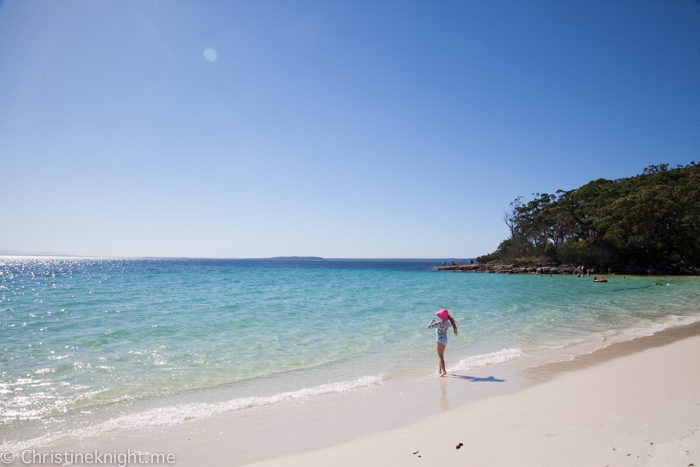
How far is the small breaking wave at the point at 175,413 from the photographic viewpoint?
4887 mm

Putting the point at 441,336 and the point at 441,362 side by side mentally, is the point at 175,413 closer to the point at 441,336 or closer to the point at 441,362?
the point at 441,362

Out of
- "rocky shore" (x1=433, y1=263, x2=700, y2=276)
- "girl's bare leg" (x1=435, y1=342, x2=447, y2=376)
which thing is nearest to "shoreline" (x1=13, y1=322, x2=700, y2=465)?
"girl's bare leg" (x1=435, y1=342, x2=447, y2=376)

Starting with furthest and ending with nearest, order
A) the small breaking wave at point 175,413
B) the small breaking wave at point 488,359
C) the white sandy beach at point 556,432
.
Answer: the small breaking wave at point 488,359, the small breaking wave at point 175,413, the white sandy beach at point 556,432

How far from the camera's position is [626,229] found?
4972 centimetres

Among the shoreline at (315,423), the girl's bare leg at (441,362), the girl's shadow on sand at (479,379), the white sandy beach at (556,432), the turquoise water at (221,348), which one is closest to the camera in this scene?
the white sandy beach at (556,432)

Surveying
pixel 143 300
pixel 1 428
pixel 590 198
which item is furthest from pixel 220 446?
pixel 590 198

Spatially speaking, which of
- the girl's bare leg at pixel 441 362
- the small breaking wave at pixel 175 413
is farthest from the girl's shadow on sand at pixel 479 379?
the small breaking wave at pixel 175 413

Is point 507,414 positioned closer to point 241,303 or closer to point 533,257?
point 241,303

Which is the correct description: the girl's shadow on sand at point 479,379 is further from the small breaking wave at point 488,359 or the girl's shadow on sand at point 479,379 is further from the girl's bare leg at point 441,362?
the small breaking wave at point 488,359

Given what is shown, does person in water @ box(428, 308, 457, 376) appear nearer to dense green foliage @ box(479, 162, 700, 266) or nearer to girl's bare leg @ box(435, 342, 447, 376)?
girl's bare leg @ box(435, 342, 447, 376)

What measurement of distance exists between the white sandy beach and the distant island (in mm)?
53834

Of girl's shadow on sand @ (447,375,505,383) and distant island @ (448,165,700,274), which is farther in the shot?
distant island @ (448,165,700,274)

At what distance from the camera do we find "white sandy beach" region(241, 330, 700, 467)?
4035 mm

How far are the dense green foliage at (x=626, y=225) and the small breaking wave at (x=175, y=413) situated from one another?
57.5 meters
